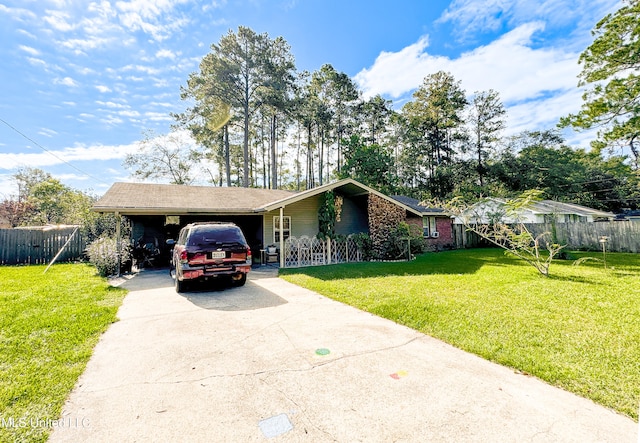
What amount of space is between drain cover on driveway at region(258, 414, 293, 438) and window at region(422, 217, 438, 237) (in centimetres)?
1871

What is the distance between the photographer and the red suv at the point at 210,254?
278 inches

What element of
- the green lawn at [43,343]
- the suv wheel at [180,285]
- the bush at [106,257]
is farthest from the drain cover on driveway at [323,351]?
the bush at [106,257]

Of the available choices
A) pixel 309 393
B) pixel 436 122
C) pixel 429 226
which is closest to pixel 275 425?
pixel 309 393

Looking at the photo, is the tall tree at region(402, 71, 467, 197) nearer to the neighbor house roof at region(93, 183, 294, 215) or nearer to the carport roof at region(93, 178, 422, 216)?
the carport roof at region(93, 178, 422, 216)

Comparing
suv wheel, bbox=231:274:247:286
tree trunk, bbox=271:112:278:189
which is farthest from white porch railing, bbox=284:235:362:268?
tree trunk, bbox=271:112:278:189

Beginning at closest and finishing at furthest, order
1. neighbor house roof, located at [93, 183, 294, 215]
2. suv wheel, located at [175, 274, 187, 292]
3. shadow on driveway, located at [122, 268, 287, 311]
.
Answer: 1. shadow on driveway, located at [122, 268, 287, 311]
2. suv wheel, located at [175, 274, 187, 292]
3. neighbor house roof, located at [93, 183, 294, 215]

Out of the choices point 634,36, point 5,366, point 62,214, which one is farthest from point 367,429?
point 62,214

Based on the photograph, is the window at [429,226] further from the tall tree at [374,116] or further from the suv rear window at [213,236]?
the tall tree at [374,116]

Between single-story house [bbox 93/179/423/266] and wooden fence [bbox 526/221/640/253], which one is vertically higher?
single-story house [bbox 93/179/423/266]

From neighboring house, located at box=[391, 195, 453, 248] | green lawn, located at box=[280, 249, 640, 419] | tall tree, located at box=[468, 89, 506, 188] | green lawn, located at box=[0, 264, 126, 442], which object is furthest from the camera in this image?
tall tree, located at box=[468, 89, 506, 188]

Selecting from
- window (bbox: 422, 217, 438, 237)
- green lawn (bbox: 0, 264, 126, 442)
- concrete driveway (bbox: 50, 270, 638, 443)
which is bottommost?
concrete driveway (bbox: 50, 270, 638, 443)

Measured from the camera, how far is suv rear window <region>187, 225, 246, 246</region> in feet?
A: 23.8

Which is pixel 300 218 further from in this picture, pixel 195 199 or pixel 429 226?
pixel 429 226

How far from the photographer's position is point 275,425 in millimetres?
2273
